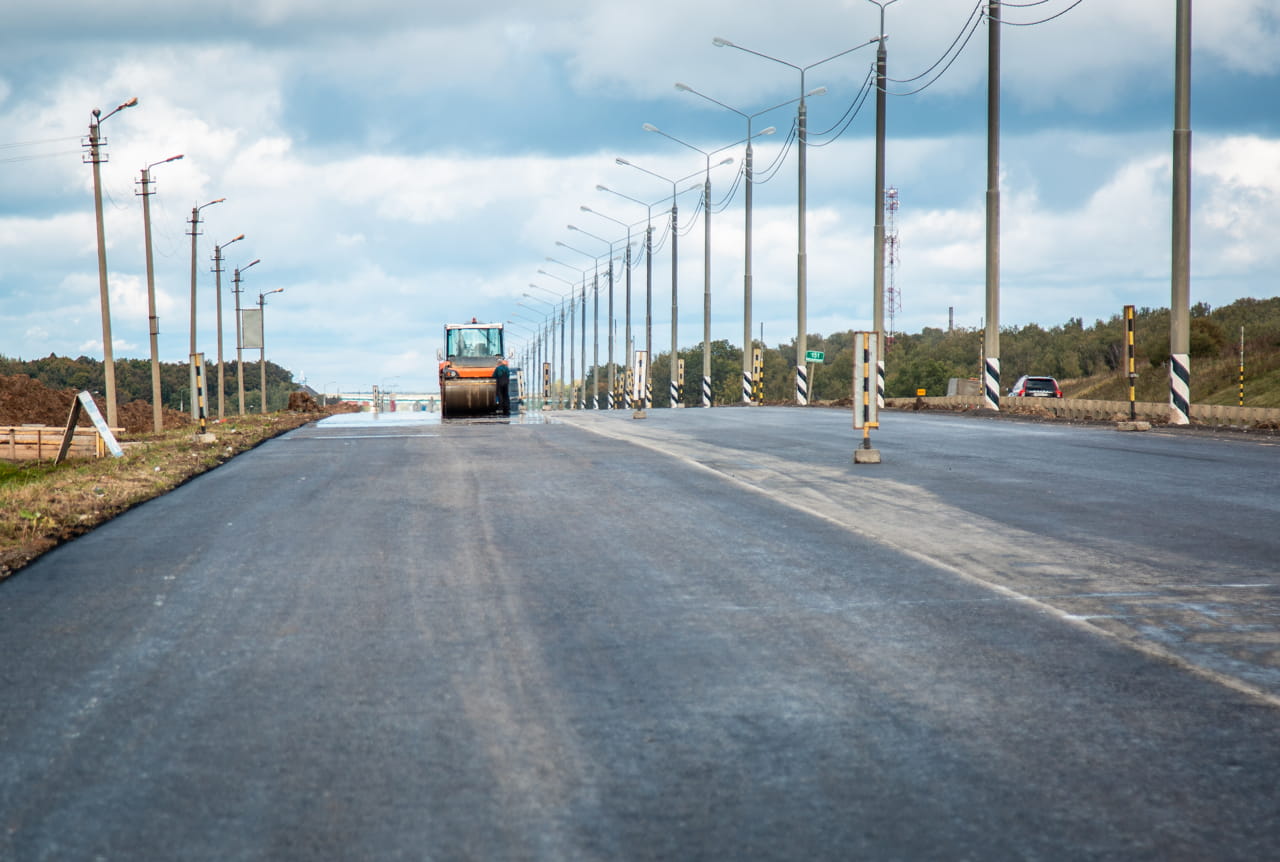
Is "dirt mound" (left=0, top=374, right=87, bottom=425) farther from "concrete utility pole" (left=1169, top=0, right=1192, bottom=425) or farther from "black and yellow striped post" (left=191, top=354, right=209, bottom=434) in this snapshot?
"concrete utility pole" (left=1169, top=0, right=1192, bottom=425)

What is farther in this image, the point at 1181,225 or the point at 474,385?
the point at 474,385

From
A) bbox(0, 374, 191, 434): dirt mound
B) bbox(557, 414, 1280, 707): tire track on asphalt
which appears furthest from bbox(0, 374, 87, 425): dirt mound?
bbox(557, 414, 1280, 707): tire track on asphalt

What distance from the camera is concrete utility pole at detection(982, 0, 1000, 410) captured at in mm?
33625

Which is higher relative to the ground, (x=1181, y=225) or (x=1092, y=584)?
(x=1181, y=225)

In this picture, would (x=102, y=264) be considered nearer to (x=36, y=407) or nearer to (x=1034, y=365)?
(x=36, y=407)

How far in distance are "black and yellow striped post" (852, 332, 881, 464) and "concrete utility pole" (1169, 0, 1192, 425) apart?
10.7 metres

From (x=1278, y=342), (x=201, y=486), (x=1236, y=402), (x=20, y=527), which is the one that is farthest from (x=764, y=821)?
(x=1278, y=342)

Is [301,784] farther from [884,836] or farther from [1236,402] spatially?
[1236,402]

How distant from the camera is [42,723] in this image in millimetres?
5008

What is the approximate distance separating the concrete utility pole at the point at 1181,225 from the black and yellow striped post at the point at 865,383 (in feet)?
35.1

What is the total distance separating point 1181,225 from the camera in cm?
2588

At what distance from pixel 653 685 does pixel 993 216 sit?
32002 millimetres

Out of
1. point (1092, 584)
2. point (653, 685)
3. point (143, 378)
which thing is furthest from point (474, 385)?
point (143, 378)

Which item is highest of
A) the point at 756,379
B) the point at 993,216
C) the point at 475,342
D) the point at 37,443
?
the point at 993,216
